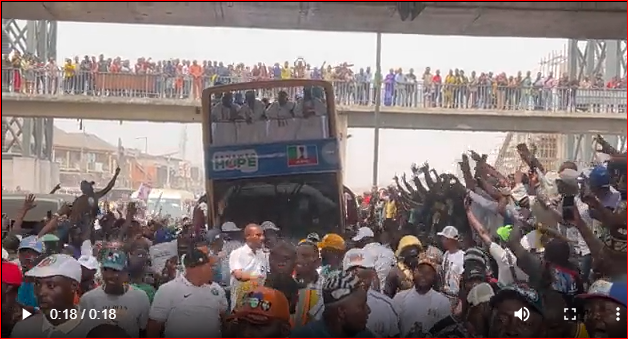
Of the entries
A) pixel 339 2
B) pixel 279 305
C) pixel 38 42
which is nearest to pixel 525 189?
pixel 339 2

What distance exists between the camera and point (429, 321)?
15.0ft

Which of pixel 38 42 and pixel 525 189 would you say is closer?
pixel 525 189

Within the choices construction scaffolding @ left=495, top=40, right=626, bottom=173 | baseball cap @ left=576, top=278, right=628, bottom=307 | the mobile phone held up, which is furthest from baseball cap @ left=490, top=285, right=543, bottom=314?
construction scaffolding @ left=495, top=40, right=626, bottom=173

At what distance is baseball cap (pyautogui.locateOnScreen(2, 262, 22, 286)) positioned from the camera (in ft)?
15.4

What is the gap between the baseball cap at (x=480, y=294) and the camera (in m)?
4.51

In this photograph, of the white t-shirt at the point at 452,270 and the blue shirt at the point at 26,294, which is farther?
the white t-shirt at the point at 452,270

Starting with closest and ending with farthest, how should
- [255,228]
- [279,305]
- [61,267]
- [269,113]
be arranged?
[279,305] → [61,267] → [255,228] → [269,113]

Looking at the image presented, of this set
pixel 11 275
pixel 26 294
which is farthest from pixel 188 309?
pixel 11 275

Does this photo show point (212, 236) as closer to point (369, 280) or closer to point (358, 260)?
point (358, 260)

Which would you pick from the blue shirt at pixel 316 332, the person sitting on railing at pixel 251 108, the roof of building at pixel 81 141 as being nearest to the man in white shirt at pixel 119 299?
the blue shirt at pixel 316 332

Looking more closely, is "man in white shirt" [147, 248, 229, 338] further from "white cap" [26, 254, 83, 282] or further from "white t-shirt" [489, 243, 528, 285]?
"white t-shirt" [489, 243, 528, 285]

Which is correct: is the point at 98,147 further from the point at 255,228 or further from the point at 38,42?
the point at 255,228

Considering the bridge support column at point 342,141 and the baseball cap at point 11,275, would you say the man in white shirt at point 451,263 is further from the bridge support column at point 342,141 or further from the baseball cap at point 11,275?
the bridge support column at point 342,141

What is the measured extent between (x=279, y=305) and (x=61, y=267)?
49.5 inches
